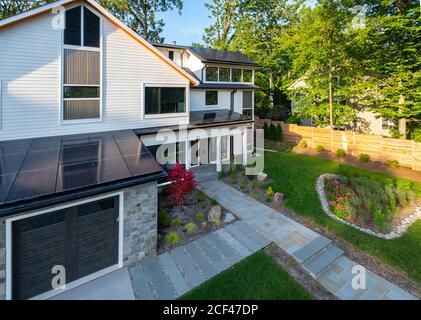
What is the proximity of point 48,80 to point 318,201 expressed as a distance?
42.1 ft

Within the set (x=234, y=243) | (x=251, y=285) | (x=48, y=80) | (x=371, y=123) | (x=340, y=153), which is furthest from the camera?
(x=371, y=123)

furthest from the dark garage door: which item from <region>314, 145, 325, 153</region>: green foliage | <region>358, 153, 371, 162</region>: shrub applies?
<region>314, 145, 325, 153</region>: green foliage

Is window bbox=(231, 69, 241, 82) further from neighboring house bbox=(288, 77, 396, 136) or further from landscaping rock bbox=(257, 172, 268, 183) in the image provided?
landscaping rock bbox=(257, 172, 268, 183)

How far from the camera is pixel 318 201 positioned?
11.3 m

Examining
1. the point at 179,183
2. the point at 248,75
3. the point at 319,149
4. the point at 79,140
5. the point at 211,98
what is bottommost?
the point at 179,183

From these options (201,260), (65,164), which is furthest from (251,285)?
(65,164)

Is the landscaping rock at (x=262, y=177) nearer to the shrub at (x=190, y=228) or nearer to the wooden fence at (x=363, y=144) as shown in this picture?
the shrub at (x=190, y=228)

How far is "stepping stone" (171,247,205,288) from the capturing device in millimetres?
6742

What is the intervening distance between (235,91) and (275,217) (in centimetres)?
1268

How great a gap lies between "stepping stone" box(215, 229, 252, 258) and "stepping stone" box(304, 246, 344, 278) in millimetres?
1894

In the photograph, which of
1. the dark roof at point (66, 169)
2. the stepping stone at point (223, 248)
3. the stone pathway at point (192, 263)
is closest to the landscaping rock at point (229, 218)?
the stone pathway at point (192, 263)

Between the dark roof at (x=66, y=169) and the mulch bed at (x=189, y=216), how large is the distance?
2.48 m

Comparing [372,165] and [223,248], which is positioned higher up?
[372,165]

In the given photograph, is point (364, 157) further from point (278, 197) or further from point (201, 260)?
point (201, 260)
